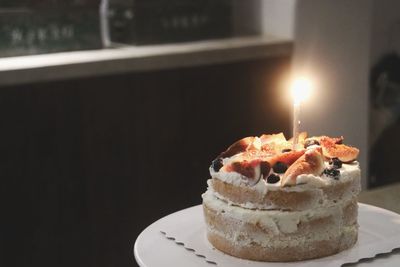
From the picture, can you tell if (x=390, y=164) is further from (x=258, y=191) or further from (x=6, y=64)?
(x=258, y=191)

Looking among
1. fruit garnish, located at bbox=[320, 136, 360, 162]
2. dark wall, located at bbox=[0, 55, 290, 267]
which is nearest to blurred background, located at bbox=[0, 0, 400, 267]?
dark wall, located at bbox=[0, 55, 290, 267]

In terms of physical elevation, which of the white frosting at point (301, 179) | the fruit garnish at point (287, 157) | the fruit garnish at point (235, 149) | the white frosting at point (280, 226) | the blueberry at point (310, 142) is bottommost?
the white frosting at point (280, 226)

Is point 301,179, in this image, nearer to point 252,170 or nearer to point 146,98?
point 252,170

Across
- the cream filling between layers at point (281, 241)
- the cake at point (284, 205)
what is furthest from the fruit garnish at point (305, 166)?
the cream filling between layers at point (281, 241)

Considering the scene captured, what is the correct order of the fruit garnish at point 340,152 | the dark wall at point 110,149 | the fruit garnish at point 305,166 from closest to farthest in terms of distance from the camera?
the fruit garnish at point 305,166 → the fruit garnish at point 340,152 → the dark wall at point 110,149

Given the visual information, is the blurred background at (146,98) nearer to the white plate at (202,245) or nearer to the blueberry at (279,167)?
the white plate at (202,245)

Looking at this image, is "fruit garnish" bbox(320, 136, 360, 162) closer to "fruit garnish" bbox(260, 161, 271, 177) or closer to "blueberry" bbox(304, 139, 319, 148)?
"blueberry" bbox(304, 139, 319, 148)

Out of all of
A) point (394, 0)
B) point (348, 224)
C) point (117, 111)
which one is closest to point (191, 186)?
point (117, 111)

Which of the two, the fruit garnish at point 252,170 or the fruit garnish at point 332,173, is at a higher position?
the fruit garnish at point 252,170

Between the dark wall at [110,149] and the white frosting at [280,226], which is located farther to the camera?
the dark wall at [110,149]
